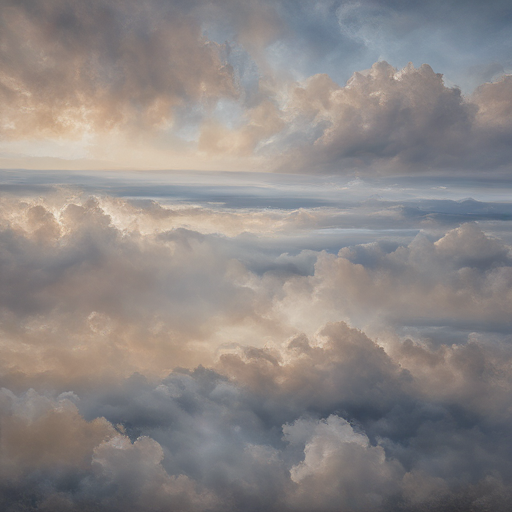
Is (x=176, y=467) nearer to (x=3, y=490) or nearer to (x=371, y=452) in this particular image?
(x=3, y=490)

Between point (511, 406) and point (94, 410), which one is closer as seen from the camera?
point (511, 406)

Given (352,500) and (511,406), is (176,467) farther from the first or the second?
(511,406)

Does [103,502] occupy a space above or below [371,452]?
below

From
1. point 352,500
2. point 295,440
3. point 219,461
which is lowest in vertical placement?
point 352,500

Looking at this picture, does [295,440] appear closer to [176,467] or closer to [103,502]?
[176,467]

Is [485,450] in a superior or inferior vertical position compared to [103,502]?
superior

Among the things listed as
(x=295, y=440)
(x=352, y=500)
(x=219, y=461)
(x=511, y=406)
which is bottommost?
(x=352, y=500)

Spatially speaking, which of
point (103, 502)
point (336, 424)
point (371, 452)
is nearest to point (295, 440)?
point (336, 424)

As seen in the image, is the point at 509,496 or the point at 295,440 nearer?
the point at 509,496

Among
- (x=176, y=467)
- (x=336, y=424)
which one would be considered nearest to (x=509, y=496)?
(x=336, y=424)
